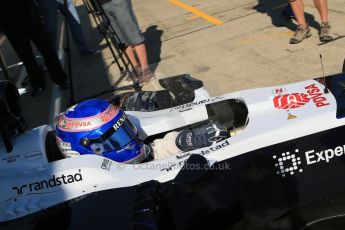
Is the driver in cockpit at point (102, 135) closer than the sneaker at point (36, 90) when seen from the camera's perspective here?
Yes

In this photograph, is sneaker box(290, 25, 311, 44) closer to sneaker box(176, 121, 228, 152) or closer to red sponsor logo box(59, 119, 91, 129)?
sneaker box(176, 121, 228, 152)

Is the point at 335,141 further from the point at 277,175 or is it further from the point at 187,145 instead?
the point at 187,145

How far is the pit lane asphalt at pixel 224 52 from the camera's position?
5.16 metres

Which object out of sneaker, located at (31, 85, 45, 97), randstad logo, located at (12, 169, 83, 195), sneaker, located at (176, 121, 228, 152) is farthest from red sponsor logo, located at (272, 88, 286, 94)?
sneaker, located at (31, 85, 45, 97)

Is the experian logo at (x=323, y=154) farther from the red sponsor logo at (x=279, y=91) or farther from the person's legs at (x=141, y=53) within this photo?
the person's legs at (x=141, y=53)

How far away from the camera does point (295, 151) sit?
254 centimetres

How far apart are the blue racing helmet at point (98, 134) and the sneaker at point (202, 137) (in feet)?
1.09

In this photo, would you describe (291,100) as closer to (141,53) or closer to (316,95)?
(316,95)

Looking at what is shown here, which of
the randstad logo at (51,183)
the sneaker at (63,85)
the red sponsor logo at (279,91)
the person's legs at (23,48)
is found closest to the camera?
the randstad logo at (51,183)

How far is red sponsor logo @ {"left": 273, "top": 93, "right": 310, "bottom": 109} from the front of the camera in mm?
2766

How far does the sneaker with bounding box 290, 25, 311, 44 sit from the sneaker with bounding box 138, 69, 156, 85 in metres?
1.94

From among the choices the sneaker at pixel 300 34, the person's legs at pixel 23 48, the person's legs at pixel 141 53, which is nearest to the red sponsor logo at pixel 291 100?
the person's legs at pixel 141 53

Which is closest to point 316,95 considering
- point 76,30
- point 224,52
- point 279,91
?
point 279,91

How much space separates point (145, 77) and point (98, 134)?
3.14 meters
